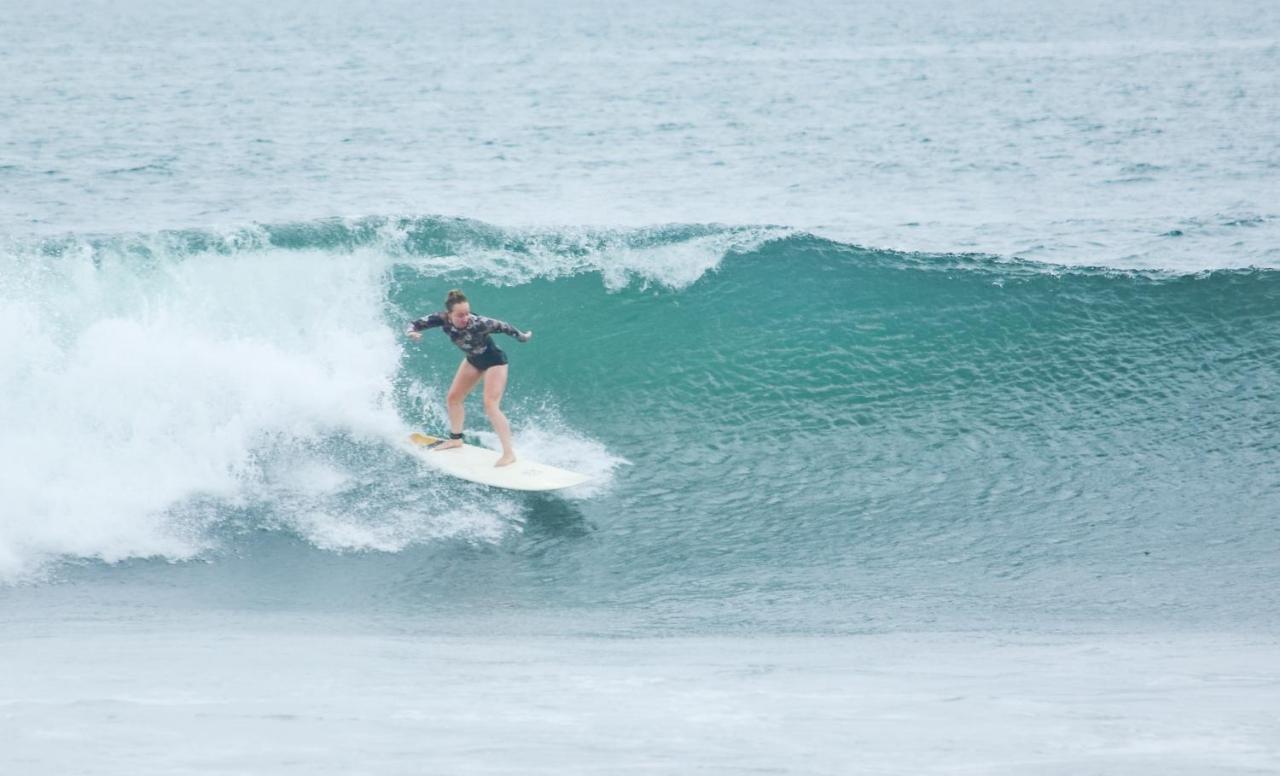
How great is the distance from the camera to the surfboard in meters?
10.8

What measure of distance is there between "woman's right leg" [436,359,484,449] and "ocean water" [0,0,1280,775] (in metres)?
0.40

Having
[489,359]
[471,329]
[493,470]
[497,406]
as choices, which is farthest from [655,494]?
[471,329]

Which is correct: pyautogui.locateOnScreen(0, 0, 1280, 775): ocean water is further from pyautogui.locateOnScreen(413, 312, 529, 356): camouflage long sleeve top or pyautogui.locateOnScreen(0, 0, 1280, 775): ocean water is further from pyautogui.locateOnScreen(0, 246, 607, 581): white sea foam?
pyautogui.locateOnScreen(413, 312, 529, 356): camouflage long sleeve top

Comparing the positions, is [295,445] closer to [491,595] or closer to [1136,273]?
[491,595]

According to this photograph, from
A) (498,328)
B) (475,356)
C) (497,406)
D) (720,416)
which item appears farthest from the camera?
(720,416)

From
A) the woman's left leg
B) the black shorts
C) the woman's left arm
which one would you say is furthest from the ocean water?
the woman's left arm

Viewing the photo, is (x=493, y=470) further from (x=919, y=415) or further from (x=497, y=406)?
(x=919, y=415)

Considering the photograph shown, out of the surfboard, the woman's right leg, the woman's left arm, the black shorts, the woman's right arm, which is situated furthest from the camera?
the woman's right leg

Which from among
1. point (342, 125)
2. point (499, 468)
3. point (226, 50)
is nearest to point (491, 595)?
point (499, 468)

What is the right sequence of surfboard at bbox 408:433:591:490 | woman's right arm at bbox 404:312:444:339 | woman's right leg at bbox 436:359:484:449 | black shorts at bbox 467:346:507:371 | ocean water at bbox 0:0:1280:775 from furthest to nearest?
woman's right leg at bbox 436:359:484:449
black shorts at bbox 467:346:507:371
woman's right arm at bbox 404:312:444:339
surfboard at bbox 408:433:591:490
ocean water at bbox 0:0:1280:775

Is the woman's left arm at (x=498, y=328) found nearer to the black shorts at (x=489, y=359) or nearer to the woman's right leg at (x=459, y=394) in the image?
the black shorts at (x=489, y=359)

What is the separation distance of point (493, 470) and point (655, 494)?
1.38m

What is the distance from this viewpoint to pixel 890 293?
616 inches

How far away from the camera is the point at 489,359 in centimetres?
1127
